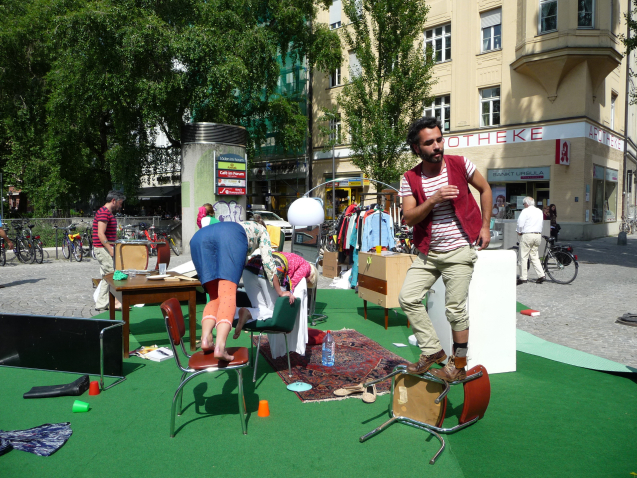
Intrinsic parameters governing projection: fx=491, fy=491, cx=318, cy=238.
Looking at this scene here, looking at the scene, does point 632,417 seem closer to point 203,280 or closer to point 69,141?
point 203,280

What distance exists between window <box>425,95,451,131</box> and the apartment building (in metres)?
0.05

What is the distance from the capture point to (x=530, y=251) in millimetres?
10828

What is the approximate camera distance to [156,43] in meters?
17.8

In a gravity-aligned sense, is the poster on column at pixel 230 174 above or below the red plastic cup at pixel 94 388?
above

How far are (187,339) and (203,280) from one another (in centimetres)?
266


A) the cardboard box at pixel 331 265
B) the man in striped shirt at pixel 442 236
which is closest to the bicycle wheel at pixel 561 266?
the cardboard box at pixel 331 265

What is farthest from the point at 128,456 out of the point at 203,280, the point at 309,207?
the point at 309,207

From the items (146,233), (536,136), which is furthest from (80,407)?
(536,136)

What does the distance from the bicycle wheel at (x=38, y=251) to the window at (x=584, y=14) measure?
840 inches

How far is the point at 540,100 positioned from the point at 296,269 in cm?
1984

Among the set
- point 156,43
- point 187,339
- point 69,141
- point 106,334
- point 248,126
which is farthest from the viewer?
point 248,126

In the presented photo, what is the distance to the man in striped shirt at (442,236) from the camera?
3498 mm

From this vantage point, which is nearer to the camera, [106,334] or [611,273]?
[106,334]

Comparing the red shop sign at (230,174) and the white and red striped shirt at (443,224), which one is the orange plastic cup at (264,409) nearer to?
the white and red striped shirt at (443,224)
